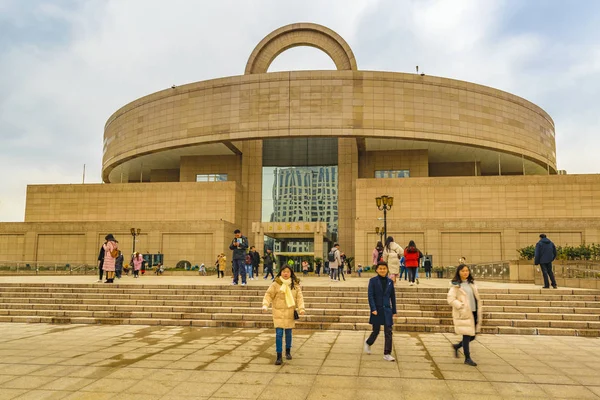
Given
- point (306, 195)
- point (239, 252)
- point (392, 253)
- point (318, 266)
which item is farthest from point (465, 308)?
point (306, 195)

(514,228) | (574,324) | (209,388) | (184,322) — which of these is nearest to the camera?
(209,388)

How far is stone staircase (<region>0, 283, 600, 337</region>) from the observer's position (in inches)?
453

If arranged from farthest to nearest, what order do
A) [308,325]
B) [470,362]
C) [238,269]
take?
[238,269] → [308,325] → [470,362]

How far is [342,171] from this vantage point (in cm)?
4047

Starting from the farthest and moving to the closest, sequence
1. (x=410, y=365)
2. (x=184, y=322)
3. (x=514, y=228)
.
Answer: (x=514, y=228) < (x=184, y=322) < (x=410, y=365)

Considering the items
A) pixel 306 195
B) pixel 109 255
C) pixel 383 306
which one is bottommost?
pixel 383 306

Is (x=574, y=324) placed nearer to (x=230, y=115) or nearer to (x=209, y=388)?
(x=209, y=388)

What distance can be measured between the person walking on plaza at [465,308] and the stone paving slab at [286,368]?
46cm

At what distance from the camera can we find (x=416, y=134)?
3619cm

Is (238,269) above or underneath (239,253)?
underneath

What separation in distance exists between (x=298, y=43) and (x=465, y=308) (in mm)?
38118

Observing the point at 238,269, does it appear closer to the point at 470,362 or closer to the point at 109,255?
the point at 109,255

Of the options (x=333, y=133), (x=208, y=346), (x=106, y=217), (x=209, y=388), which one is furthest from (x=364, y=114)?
(x=209, y=388)

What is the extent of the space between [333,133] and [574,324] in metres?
26.0
